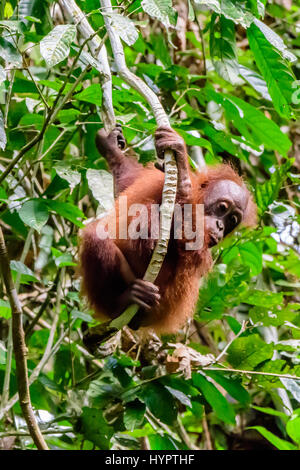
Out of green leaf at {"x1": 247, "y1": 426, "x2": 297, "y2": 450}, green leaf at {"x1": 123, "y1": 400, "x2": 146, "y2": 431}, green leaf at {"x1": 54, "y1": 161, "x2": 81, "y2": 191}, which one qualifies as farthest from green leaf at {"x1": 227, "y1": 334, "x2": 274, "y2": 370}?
green leaf at {"x1": 54, "y1": 161, "x2": 81, "y2": 191}

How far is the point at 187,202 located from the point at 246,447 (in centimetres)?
277

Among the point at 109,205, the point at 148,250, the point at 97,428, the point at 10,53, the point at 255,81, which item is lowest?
the point at 97,428

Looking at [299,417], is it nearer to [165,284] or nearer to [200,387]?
[200,387]

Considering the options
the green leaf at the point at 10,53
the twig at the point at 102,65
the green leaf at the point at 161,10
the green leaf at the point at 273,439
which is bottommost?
the green leaf at the point at 273,439

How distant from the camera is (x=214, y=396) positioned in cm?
313

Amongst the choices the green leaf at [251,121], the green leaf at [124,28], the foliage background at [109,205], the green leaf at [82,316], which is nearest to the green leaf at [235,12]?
the foliage background at [109,205]

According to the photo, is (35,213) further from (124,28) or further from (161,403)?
(161,403)

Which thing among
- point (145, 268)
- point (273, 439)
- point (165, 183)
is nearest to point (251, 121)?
point (145, 268)

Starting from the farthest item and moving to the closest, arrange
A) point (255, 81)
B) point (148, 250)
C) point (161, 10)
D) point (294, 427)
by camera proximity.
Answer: point (255, 81) → point (294, 427) → point (148, 250) → point (161, 10)

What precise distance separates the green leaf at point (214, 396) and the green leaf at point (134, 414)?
1.05 feet

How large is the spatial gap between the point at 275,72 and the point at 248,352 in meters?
1.35

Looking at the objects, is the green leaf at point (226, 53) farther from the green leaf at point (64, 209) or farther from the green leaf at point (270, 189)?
the green leaf at point (64, 209)

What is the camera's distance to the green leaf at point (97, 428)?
294cm

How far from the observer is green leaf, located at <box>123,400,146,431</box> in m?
2.88
